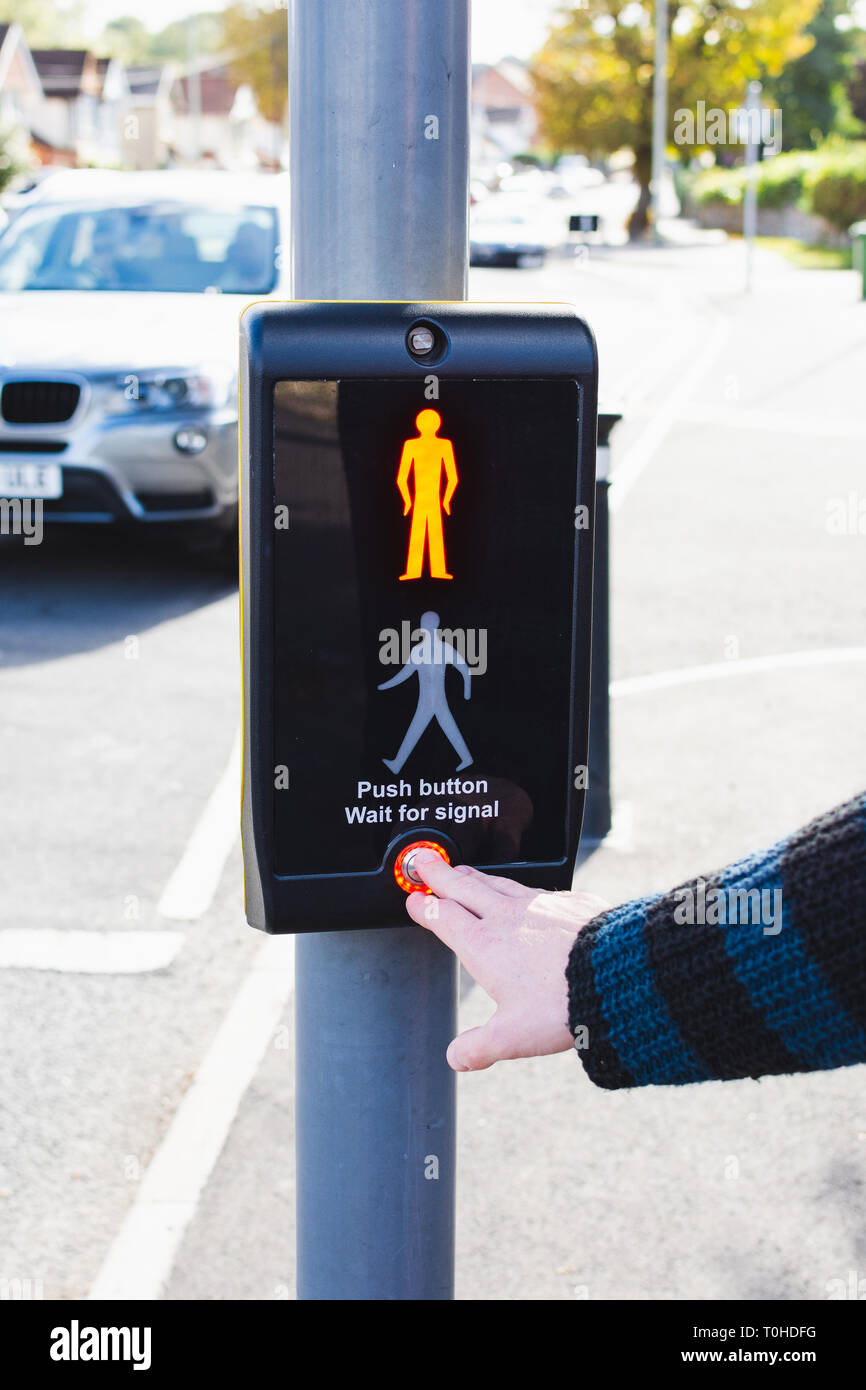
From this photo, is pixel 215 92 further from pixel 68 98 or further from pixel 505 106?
pixel 505 106

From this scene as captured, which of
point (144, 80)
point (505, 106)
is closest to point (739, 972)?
point (144, 80)

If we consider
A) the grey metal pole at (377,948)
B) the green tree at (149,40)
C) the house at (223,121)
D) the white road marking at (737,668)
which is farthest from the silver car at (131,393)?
the green tree at (149,40)

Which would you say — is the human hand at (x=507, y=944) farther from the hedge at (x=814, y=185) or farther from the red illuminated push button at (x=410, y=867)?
the hedge at (x=814, y=185)

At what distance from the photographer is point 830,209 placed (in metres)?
38.6

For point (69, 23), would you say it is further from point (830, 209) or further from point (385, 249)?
point (385, 249)

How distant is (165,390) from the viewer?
7.93m

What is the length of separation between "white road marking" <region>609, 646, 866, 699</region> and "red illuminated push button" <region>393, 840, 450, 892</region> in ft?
15.8

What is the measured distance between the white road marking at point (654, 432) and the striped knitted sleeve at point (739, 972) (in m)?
6.85

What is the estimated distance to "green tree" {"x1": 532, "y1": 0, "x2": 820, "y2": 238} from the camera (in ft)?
164

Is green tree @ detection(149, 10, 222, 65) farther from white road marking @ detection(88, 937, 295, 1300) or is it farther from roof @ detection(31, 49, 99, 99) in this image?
white road marking @ detection(88, 937, 295, 1300)

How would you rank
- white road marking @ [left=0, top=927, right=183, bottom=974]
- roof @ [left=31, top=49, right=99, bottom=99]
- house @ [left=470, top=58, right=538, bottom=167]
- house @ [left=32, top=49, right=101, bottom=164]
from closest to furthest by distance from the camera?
white road marking @ [left=0, top=927, right=183, bottom=974] < house @ [left=32, top=49, right=101, bottom=164] < roof @ [left=31, top=49, right=99, bottom=99] < house @ [left=470, top=58, right=538, bottom=167]

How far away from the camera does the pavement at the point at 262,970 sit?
3111mm

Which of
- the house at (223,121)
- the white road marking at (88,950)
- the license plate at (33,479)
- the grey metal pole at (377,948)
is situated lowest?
the white road marking at (88,950)

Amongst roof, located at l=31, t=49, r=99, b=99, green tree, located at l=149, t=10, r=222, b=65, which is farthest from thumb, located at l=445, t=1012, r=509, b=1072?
green tree, located at l=149, t=10, r=222, b=65
